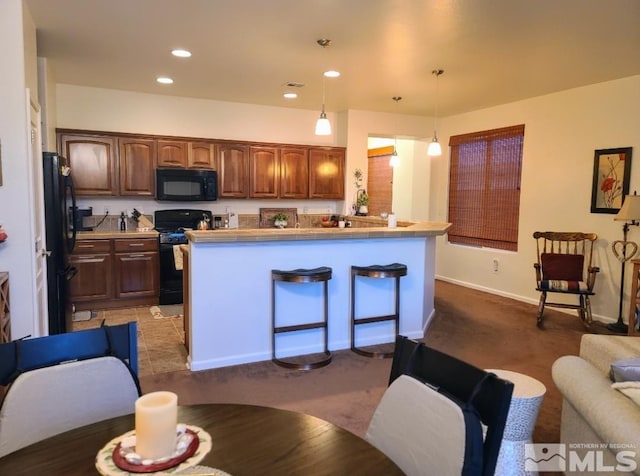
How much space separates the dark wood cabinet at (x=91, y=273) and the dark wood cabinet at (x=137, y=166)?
77 cm

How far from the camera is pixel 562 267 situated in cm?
489

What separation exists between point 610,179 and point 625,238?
664mm

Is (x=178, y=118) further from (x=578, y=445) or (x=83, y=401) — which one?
(x=578, y=445)

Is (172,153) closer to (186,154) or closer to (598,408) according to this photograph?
(186,154)

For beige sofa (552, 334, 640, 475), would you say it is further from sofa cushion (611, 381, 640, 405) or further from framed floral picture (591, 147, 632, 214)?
framed floral picture (591, 147, 632, 214)

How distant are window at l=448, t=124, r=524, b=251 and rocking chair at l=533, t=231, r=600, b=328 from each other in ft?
2.99

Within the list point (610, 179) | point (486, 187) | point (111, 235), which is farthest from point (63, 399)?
point (486, 187)

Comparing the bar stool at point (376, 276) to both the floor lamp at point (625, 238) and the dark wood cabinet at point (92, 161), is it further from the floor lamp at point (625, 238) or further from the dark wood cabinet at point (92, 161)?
the dark wood cabinet at point (92, 161)

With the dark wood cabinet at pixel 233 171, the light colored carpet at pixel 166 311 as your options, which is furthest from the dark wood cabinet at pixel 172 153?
the light colored carpet at pixel 166 311

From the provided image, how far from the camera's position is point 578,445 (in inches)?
78.7

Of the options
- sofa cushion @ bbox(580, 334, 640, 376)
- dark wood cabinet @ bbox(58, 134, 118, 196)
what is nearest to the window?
sofa cushion @ bbox(580, 334, 640, 376)

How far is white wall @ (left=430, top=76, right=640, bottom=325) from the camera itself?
472 cm

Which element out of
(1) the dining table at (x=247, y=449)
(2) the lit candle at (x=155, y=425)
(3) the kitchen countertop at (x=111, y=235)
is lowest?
(1) the dining table at (x=247, y=449)

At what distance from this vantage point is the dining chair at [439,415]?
1.05m
